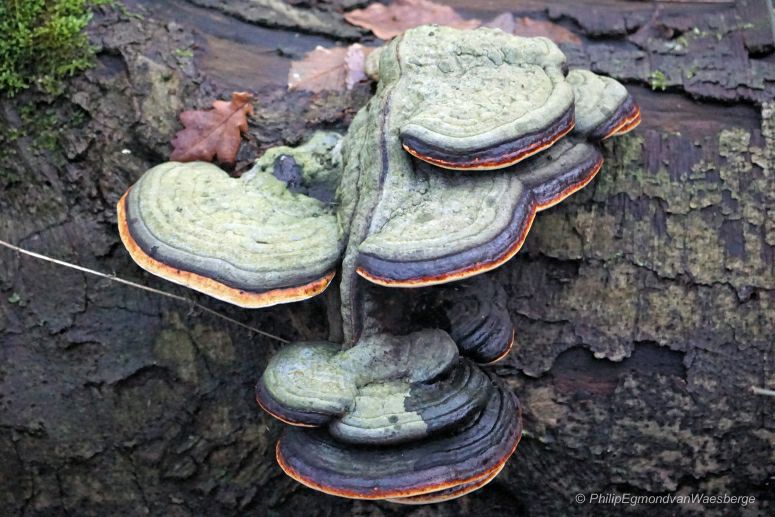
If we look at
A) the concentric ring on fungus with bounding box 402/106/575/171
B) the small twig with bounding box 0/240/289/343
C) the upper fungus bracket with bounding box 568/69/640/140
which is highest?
the upper fungus bracket with bounding box 568/69/640/140

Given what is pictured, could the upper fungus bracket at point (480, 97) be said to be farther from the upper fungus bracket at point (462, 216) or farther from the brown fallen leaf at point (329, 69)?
the brown fallen leaf at point (329, 69)

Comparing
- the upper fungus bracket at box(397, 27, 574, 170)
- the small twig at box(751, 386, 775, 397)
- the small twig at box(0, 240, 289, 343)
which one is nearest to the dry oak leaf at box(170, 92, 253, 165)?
the small twig at box(0, 240, 289, 343)

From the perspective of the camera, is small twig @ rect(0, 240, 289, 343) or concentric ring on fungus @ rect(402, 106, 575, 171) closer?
concentric ring on fungus @ rect(402, 106, 575, 171)

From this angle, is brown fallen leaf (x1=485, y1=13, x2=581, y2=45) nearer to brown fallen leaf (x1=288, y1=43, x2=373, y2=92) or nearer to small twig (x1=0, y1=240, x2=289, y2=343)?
brown fallen leaf (x1=288, y1=43, x2=373, y2=92)

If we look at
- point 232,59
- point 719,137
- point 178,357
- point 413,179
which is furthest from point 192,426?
point 719,137

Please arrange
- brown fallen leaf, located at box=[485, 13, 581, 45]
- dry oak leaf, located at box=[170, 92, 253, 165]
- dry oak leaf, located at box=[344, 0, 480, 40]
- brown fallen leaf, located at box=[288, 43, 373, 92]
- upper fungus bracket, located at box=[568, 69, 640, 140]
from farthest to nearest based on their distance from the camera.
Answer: dry oak leaf, located at box=[344, 0, 480, 40] → brown fallen leaf, located at box=[485, 13, 581, 45] → brown fallen leaf, located at box=[288, 43, 373, 92] → dry oak leaf, located at box=[170, 92, 253, 165] → upper fungus bracket, located at box=[568, 69, 640, 140]

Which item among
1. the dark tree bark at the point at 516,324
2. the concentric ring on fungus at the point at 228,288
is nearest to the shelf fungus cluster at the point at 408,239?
the concentric ring on fungus at the point at 228,288

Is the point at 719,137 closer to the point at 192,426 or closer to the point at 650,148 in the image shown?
the point at 650,148
